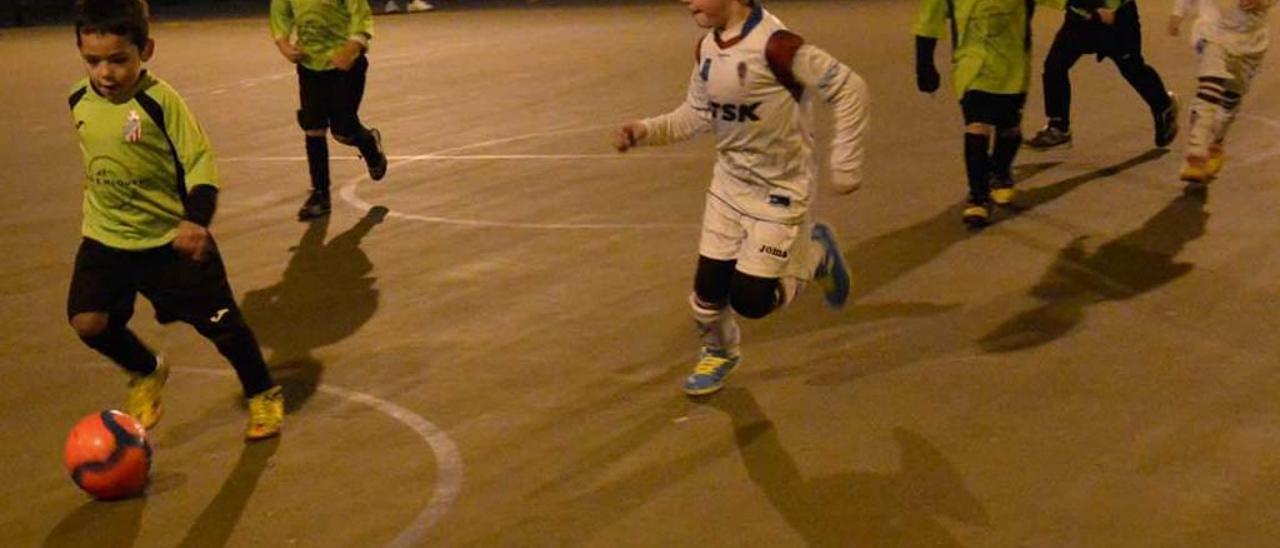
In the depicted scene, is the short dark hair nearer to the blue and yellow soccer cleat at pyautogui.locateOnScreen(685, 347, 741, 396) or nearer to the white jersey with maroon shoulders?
the white jersey with maroon shoulders

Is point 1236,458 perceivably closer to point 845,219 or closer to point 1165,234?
point 1165,234

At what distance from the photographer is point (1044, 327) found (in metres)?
6.57

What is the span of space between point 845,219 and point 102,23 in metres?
4.67

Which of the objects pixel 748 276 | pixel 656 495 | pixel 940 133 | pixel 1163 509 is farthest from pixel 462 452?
pixel 940 133

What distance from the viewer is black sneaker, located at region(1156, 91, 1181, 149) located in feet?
33.1

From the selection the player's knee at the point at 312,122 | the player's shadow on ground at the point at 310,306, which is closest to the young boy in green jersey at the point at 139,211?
the player's shadow on ground at the point at 310,306

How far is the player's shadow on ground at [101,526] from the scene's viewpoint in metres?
4.84

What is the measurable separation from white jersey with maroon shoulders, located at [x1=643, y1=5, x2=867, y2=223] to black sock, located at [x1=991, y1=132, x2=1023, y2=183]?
10.7 feet

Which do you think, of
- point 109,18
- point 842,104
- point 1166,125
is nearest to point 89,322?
point 109,18

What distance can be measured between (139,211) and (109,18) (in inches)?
28.5

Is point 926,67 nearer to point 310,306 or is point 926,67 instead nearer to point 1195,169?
point 1195,169

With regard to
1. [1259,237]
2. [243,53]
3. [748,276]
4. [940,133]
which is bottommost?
[243,53]

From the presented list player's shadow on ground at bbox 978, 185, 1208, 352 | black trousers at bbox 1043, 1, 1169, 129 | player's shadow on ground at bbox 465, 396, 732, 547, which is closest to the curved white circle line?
player's shadow on ground at bbox 978, 185, 1208, 352

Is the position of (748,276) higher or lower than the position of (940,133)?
higher
